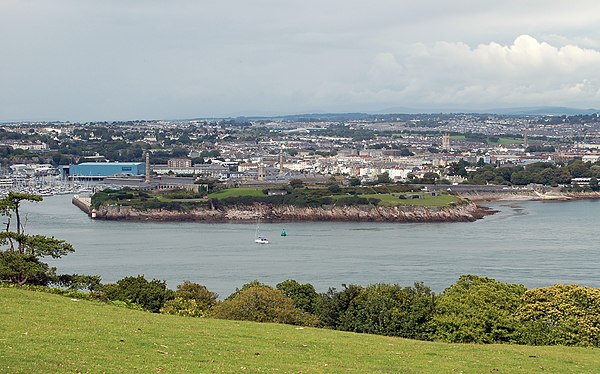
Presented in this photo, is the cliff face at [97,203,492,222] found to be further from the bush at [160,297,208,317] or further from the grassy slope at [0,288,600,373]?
the grassy slope at [0,288,600,373]

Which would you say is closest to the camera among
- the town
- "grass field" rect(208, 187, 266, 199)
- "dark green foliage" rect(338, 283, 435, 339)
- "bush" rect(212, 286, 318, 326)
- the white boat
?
"bush" rect(212, 286, 318, 326)

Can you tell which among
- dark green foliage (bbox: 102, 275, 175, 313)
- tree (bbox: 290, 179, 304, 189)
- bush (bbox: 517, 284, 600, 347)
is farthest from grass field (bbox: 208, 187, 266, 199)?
bush (bbox: 517, 284, 600, 347)

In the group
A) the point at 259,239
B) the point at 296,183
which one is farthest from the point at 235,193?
the point at 259,239

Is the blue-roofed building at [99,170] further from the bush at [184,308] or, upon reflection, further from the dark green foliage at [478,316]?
the dark green foliage at [478,316]

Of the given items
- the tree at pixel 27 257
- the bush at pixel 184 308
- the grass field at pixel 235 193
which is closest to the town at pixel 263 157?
the grass field at pixel 235 193

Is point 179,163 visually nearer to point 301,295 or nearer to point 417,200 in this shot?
point 417,200

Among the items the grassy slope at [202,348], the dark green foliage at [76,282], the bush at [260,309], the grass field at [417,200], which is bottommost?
the grass field at [417,200]
